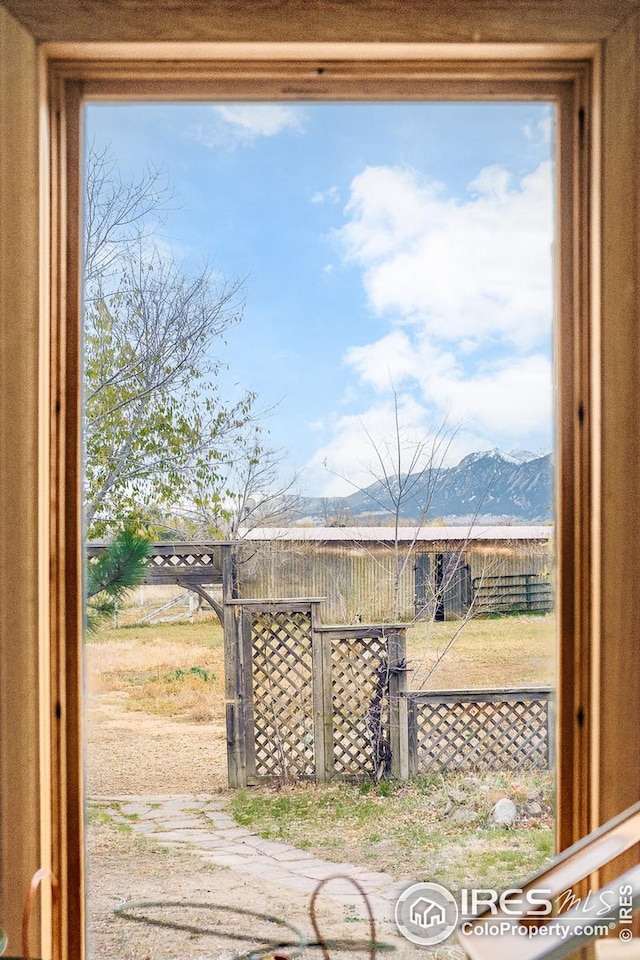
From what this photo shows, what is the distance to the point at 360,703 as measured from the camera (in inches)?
54.7

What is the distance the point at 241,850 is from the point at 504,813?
1.66ft

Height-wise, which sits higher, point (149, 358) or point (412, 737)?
point (149, 358)

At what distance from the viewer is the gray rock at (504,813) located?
1351 millimetres

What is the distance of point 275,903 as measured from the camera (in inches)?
52.4

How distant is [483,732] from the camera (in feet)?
4.50

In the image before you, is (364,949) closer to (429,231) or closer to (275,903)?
(275,903)

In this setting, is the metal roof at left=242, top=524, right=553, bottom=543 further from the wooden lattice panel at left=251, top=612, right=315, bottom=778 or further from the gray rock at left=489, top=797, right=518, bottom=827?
the gray rock at left=489, top=797, right=518, bottom=827

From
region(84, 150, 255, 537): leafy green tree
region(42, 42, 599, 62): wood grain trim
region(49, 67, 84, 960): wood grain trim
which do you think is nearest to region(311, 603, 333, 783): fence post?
region(84, 150, 255, 537): leafy green tree

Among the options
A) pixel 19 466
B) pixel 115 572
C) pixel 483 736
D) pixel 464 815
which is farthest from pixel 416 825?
pixel 19 466

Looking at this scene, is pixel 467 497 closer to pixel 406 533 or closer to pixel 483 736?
pixel 406 533

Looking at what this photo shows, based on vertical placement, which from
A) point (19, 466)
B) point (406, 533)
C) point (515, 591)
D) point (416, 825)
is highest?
point (19, 466)

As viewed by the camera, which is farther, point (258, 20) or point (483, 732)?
point (483, 732)

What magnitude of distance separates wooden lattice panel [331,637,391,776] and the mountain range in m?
0.25

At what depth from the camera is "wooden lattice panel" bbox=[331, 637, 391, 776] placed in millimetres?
1377
